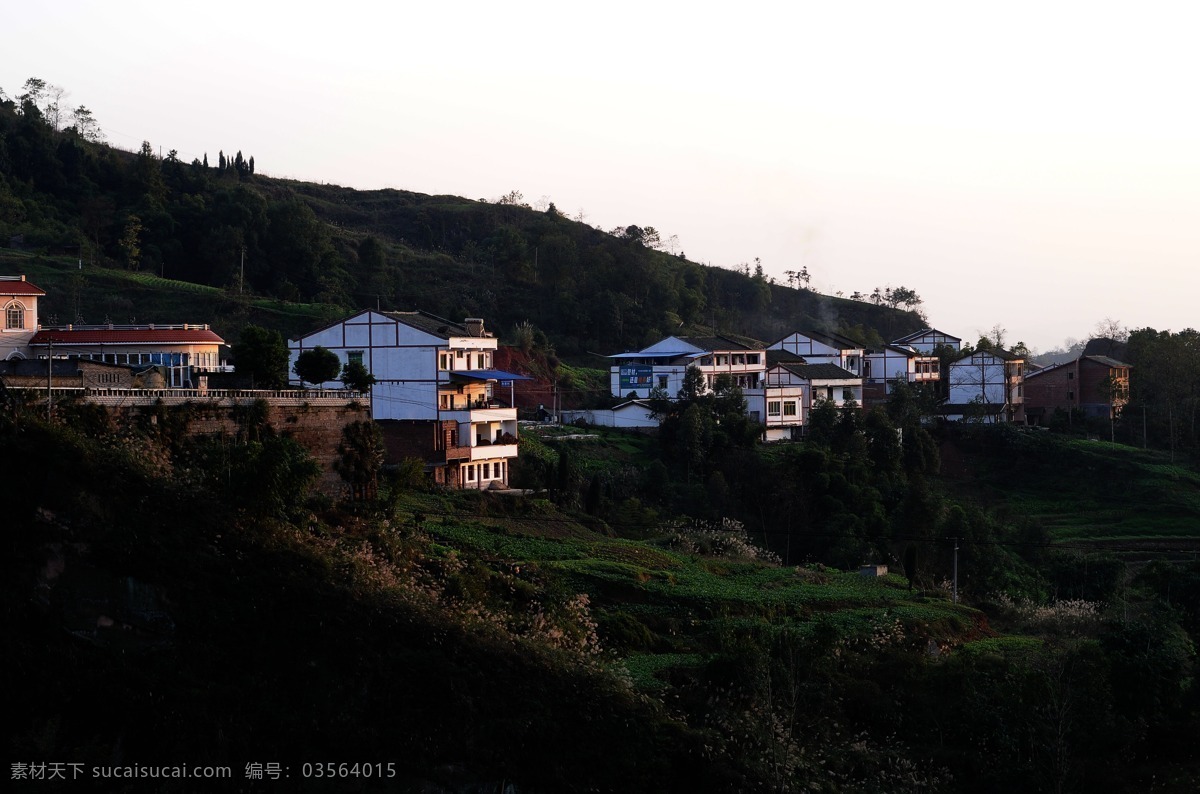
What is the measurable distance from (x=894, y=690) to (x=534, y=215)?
71.4 metres

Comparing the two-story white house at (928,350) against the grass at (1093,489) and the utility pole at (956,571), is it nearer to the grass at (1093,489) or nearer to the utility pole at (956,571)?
the grass at (1093,489)

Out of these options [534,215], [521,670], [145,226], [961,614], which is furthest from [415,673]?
[534,215]

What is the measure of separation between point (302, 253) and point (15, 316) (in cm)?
3057

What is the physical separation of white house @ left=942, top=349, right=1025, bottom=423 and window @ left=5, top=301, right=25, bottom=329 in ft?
126

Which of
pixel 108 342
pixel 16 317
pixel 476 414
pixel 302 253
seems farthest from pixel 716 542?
pixel 302 253

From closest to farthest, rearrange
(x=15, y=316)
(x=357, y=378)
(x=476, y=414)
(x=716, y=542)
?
(x=357, y=378)
(x=15, y=316)
(x=716, y=542)
(x=476, y=414)

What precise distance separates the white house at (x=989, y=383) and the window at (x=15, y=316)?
38453 mm

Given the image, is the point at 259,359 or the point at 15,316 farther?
the point at 15,316

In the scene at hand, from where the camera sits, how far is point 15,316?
29922 millimetres

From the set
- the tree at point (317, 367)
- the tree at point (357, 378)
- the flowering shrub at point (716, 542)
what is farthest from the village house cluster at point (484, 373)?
the flowering shrub at point (716, 542)

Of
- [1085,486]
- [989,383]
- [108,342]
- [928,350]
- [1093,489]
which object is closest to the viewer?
[108,342]

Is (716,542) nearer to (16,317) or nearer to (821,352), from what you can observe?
(16,317)

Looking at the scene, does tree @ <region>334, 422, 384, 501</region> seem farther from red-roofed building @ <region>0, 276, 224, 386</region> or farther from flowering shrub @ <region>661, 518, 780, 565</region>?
flowering shrub @ <region>661, 518, 780, 565</region>

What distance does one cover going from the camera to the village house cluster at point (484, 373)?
1181 inches
